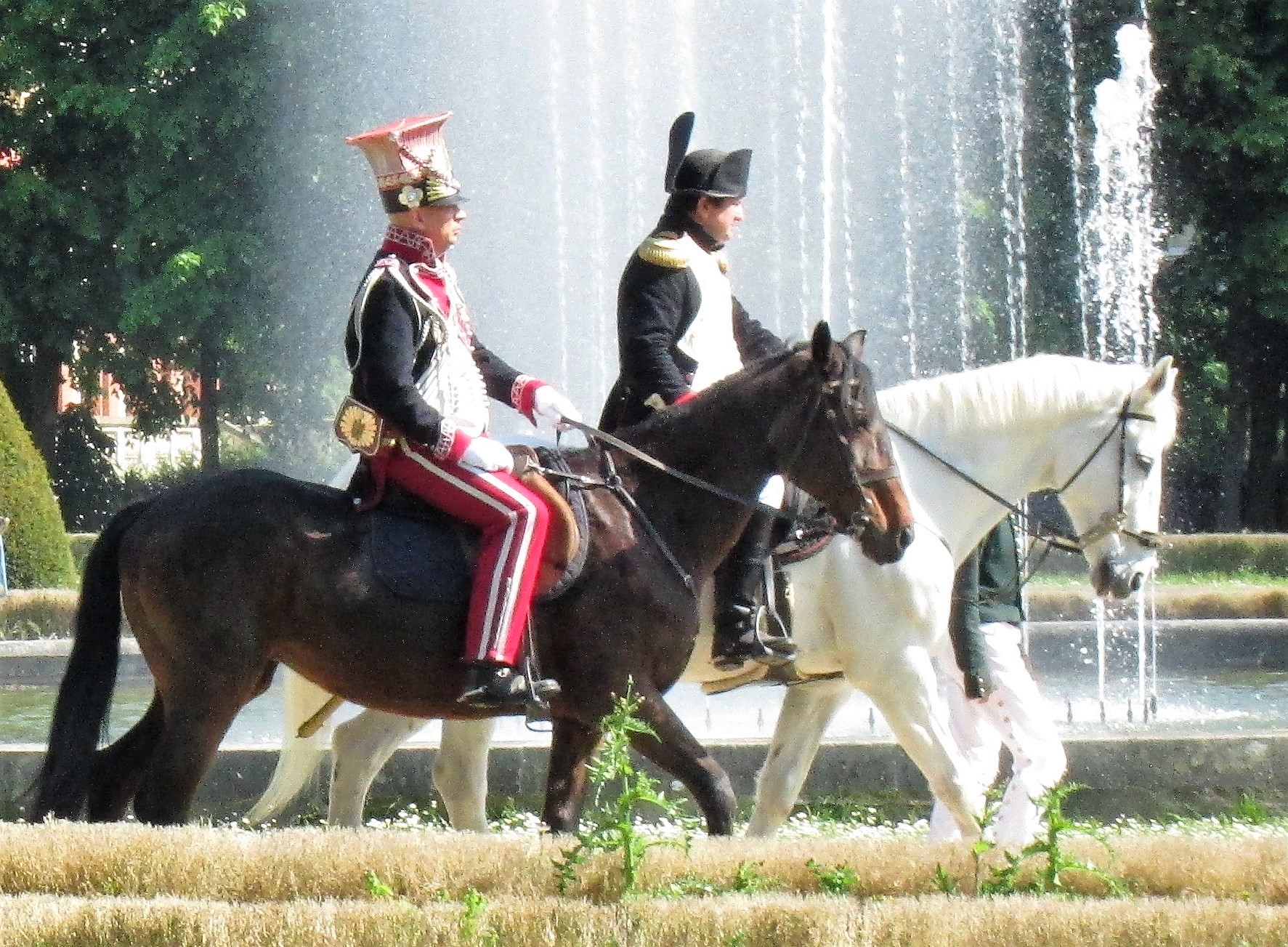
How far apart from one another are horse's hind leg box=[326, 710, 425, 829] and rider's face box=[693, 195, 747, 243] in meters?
1.97

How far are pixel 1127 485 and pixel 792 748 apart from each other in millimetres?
1461

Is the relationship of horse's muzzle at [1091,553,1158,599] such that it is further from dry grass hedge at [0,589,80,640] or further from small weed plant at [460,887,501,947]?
dry grass hedge at [0,589,80,640]

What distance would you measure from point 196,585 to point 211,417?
91.0 feet

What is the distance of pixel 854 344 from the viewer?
6414 millimetres

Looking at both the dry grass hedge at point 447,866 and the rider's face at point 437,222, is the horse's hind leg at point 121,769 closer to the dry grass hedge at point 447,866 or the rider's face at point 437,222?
the dry grass hedge at point 447,866

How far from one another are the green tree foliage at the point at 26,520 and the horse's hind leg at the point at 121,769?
12874mm

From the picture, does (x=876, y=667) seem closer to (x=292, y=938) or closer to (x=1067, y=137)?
(x=292, y=938)

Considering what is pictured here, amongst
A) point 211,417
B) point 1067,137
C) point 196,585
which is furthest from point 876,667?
point 211,417

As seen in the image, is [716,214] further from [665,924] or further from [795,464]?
[665,924]

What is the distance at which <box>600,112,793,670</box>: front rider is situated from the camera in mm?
6875

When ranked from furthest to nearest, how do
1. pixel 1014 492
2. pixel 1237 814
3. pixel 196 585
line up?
1. pixel 1237 814
2. pixel 1014 492
3. pixel 196 585

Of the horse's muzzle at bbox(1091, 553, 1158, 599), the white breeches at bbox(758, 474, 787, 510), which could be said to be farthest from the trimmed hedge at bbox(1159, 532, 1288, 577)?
the white breeches at bbox(758, 474, 787, 510)

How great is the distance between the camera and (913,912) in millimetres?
4730

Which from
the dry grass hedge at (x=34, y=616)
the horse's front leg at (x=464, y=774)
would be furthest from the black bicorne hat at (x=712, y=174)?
the dry grass hedge at (x=34, y=616)
